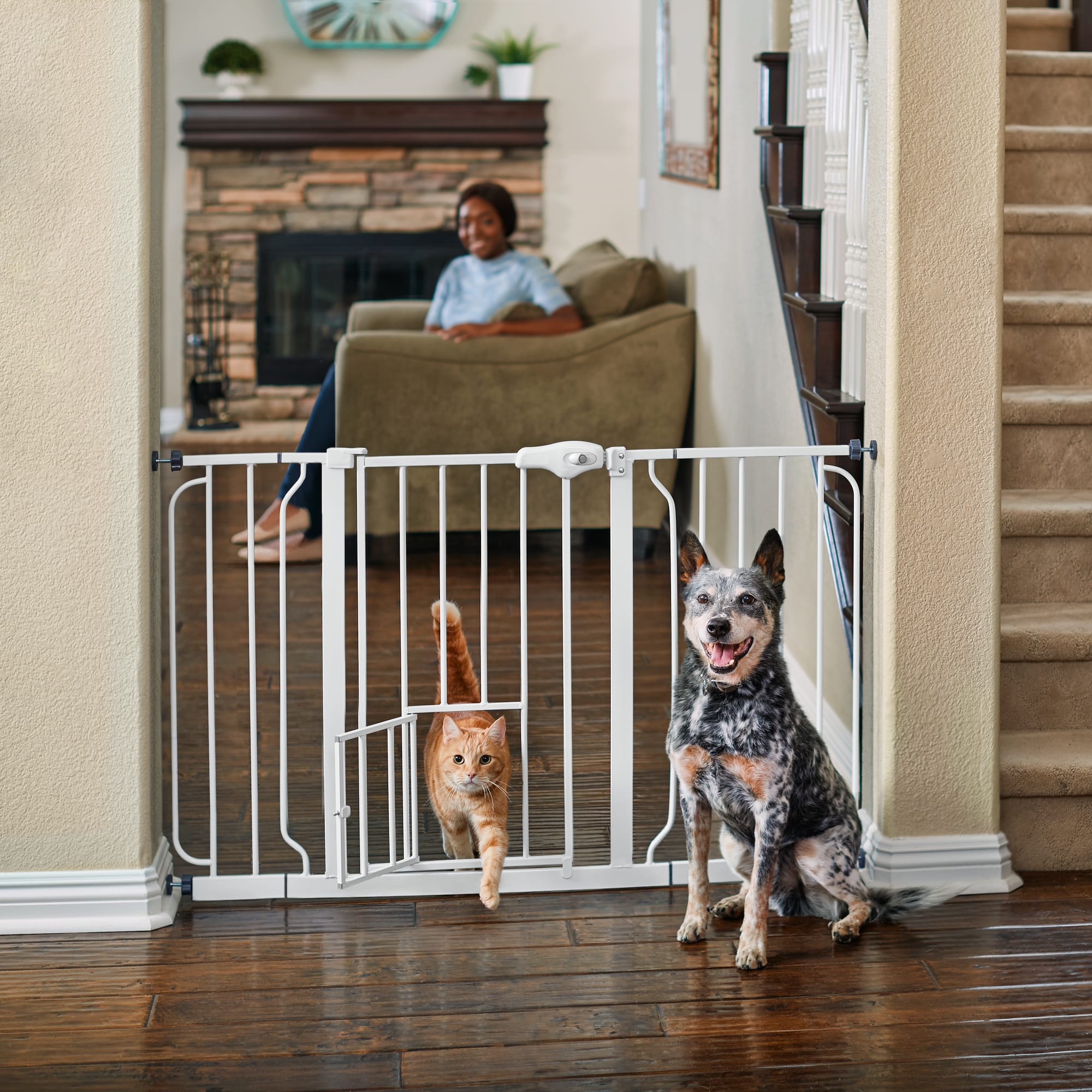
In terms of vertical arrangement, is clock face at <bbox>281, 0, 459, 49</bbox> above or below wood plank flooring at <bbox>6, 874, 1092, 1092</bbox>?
above

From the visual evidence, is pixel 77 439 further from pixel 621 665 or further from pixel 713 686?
pixel 713 686

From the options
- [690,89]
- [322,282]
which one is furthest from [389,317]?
[322,282]

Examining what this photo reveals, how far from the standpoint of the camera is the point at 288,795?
3.08 m

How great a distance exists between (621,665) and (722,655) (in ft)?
1.12

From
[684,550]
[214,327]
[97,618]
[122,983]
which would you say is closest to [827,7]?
[684,550]

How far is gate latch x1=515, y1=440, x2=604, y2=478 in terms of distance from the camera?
2.50 metres

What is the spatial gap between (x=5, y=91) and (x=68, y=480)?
63 centimetres

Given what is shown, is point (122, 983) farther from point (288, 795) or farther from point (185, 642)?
point (185, 642)

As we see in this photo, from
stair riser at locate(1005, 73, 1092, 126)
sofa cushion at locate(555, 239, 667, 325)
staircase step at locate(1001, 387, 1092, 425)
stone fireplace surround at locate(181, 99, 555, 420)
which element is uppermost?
stone fireplace surround at locate(181, 99, 555, 420)

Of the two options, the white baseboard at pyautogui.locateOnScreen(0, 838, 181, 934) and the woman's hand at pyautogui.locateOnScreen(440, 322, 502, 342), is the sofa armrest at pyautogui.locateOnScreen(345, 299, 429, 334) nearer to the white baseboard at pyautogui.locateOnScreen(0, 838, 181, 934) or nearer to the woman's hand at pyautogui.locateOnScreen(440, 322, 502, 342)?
the woman's hand at pyautogui.locateOnScreen(440, 322, 502, 342)

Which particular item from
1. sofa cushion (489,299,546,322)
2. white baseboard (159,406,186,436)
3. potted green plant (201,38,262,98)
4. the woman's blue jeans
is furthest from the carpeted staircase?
white baseboard (159,406,186,436)

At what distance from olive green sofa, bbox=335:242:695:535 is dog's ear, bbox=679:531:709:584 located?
2674 millimetres

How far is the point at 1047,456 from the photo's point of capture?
3049 millimetres

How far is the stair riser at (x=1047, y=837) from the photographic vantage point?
264 cm
